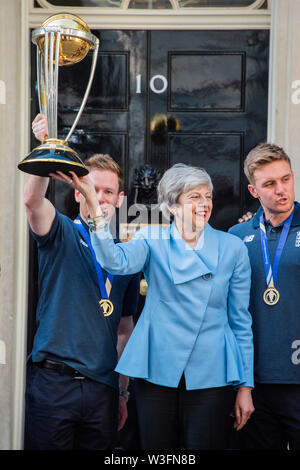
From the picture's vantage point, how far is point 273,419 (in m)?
3.10

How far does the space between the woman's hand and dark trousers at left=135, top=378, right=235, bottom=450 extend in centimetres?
13

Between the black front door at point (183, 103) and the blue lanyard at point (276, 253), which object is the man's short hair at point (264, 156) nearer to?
the blue lanyard at point (276, 253)

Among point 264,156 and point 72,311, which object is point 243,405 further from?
point 264,156

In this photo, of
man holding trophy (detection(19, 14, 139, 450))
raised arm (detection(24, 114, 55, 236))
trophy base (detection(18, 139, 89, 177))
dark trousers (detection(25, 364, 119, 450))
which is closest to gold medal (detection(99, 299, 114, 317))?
man holding trophy (detection(19, 14, 139, 450))

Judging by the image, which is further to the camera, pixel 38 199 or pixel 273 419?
pixel 273 419

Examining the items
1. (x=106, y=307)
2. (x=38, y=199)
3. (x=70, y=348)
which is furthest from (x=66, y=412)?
(x=38, y=199)

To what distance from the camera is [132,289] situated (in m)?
3.20

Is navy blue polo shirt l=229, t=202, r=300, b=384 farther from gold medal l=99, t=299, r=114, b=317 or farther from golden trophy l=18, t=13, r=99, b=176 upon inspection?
golden trophy l=18, t=13, r=99, b=176

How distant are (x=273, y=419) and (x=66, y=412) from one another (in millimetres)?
1107

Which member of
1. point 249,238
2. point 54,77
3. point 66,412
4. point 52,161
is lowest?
point 66,412

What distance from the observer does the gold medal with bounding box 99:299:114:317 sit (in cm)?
295

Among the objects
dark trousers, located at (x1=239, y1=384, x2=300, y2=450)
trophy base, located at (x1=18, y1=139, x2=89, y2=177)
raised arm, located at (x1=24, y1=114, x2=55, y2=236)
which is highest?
trophy base, located at (x1=18, y1=139, x2=89, y2=177)
